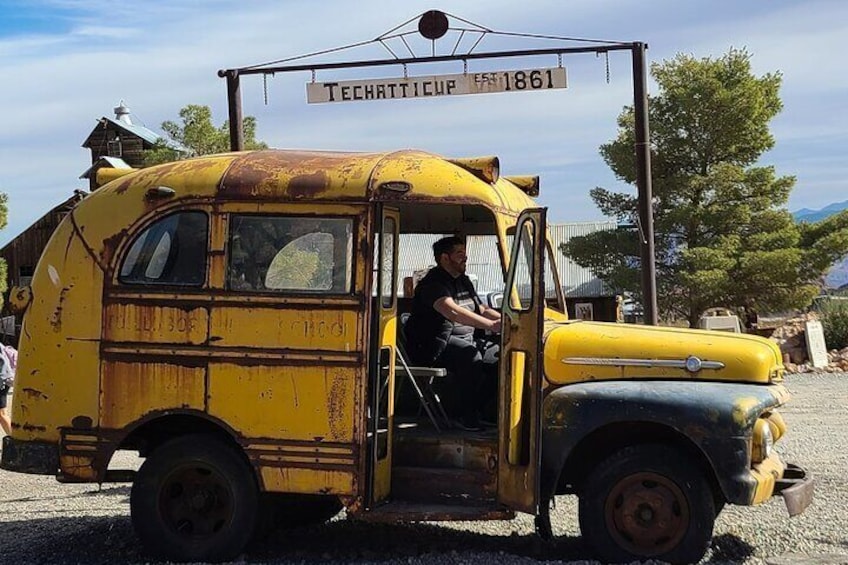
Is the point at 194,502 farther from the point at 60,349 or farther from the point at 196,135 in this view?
the point at 196,135

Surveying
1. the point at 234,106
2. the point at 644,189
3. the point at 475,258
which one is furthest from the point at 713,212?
the point at 475,258

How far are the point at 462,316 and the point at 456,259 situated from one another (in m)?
0.56

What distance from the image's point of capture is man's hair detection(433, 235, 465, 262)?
7133 mm

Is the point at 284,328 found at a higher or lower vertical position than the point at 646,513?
higher

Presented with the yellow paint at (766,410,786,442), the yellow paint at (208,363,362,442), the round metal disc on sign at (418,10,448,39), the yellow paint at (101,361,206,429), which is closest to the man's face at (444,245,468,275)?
the yellow paint at (208,363,362,442)

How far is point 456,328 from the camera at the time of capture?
6.95 metres

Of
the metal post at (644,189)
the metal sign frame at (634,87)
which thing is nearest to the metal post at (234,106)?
the metal sign frame at (634,87)

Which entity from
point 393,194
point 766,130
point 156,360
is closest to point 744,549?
point 393,194

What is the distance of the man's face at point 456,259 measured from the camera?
7.13 m

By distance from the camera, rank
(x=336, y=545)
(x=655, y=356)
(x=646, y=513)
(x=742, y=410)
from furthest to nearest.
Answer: (x=336, y=545), (x=655, y=356), (x=646, y=513), (x=742, y=410)

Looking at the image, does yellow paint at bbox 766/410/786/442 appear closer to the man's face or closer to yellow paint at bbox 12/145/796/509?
yellow paint at bbox 12/145/796/509

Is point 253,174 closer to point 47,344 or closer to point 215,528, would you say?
point 47,344

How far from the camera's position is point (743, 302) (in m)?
26.2

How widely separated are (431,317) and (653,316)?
19.2 feet
